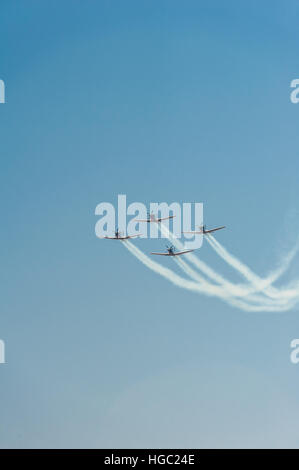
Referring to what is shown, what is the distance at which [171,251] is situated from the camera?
541 feet
